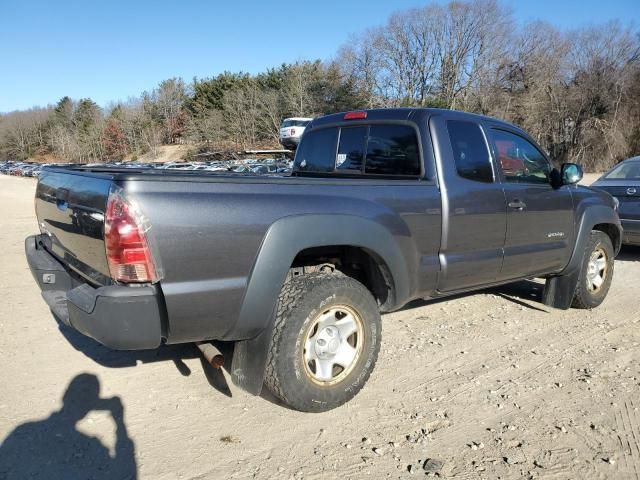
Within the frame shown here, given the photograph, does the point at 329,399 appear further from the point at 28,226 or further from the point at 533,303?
the point at 28,226

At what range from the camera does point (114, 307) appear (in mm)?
2455

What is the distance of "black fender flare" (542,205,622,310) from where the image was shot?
5.00 meters

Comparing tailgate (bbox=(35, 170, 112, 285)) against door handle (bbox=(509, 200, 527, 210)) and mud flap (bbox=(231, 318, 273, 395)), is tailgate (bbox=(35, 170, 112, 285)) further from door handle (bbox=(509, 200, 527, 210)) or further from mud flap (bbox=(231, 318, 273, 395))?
door handle (bbox=(509, 200, 527, 210))

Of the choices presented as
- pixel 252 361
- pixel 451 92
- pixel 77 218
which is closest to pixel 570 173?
pixel 252 361

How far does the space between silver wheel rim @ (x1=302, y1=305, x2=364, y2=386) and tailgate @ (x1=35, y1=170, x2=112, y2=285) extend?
1.23 meters

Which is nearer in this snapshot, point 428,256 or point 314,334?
point 314,334

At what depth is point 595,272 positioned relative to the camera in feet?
17.8

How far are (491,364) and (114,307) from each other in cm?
284

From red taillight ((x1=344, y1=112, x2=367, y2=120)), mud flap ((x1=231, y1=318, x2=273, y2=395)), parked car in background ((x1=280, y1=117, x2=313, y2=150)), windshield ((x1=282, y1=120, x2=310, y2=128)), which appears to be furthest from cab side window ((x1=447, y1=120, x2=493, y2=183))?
windshield ((x1=282, y1=120, x2=310, y2=128))

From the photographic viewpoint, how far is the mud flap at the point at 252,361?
2922mm

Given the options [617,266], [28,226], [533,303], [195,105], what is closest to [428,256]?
[533,303]

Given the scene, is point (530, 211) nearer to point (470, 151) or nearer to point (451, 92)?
point (470, 151)

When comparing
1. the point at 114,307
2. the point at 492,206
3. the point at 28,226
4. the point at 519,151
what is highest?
the point at 519,151

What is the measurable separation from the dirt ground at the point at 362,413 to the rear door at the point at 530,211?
0.69m
